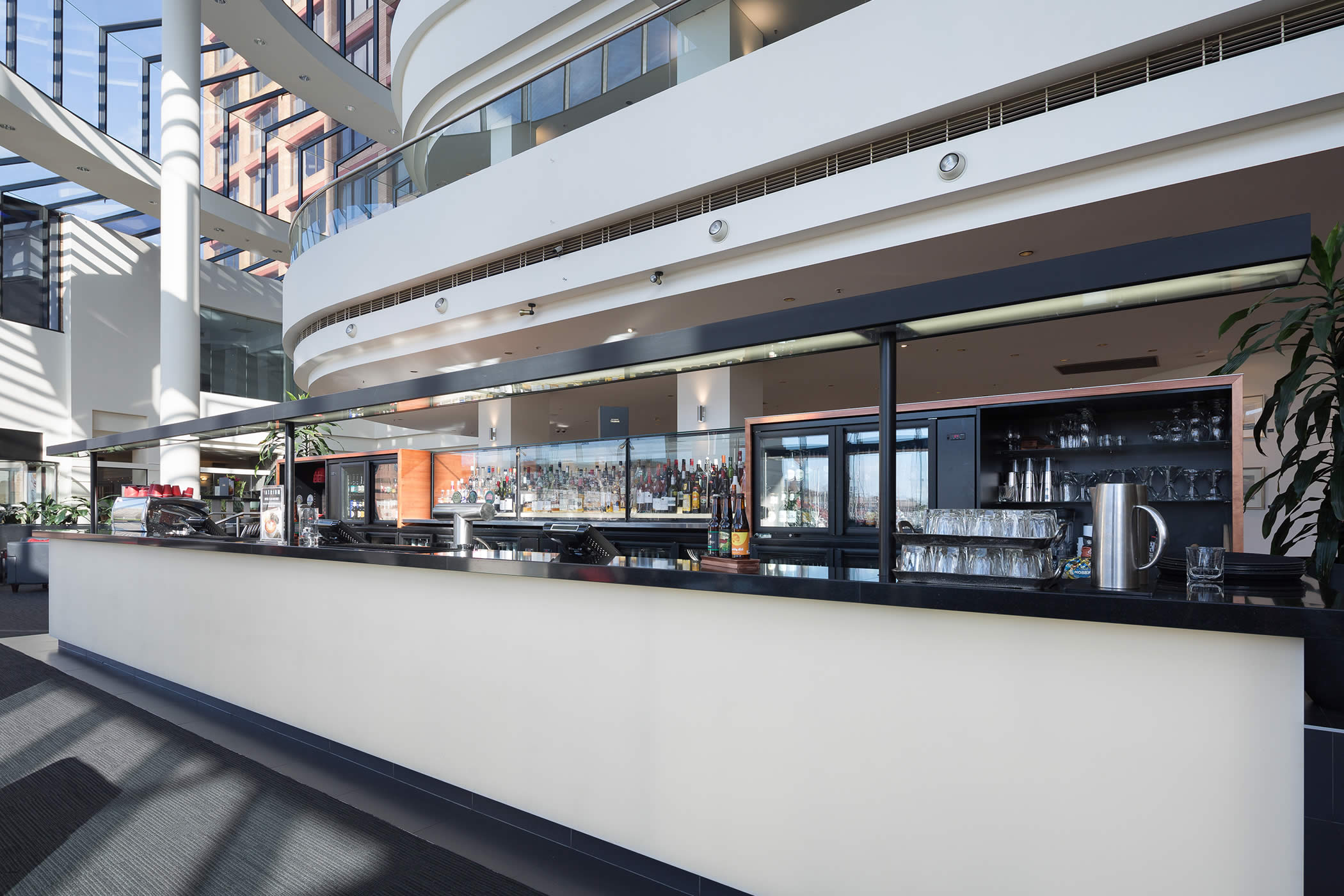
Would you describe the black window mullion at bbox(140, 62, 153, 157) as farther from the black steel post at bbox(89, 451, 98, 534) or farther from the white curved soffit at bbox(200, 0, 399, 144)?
A: the black steel post at bbox(89, 451, 98, 534)

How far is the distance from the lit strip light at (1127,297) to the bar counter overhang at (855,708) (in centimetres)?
5

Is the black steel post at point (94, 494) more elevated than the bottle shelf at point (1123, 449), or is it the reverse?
the bottle shelf at point (1123, 449)

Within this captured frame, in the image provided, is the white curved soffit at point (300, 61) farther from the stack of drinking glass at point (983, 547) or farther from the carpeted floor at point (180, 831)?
the stack of drinking glass at point (983, 547)

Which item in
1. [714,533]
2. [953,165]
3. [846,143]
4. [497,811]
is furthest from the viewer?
[846,143]

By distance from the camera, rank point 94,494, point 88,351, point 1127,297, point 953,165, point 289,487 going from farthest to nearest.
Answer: point 88,351 < point 94,494 < point 953,165 < point 289,487 < point 1127,297

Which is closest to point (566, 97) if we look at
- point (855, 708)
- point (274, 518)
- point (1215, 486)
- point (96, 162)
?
point (274, 518)

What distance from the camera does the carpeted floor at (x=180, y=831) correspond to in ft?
7.49

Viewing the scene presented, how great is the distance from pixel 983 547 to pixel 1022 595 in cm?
21

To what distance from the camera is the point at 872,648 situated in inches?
75.5

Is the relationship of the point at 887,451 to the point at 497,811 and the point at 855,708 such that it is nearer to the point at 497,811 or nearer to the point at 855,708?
the point at 855,708

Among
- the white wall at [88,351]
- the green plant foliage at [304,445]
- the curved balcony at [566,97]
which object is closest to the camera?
the curved balcony at [566,97]

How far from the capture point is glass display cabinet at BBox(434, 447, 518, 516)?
813cm

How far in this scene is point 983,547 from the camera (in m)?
1.85

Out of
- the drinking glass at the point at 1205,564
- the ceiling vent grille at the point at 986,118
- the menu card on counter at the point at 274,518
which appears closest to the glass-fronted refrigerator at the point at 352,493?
the ceiling vent grille at the point at 986,118
